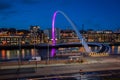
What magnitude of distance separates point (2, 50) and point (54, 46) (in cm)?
2976

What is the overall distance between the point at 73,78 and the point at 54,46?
12774 centimetres

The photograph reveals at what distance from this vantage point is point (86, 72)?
34.8 metres

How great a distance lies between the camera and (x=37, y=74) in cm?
3325

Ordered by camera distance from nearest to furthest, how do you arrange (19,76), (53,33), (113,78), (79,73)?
(113,78) < (19,76) < (79,73) < (53,33)

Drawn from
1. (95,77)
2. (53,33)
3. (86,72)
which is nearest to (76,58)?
(86,72)

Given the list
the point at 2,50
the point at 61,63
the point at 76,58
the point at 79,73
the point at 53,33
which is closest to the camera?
the point at 79,73

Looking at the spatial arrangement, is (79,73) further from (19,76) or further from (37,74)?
(19,76)

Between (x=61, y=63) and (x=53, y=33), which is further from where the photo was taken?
(x=53, y=33)

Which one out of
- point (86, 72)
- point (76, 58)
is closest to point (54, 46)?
point (76, 58)

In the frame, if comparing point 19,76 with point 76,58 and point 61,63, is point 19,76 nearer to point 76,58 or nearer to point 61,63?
point 61,63

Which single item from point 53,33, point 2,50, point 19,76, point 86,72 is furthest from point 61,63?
point 2,50

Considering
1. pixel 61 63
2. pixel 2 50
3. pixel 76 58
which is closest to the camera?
pixel 61 63

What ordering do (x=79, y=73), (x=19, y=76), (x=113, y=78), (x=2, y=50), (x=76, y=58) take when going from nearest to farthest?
(x=113, y=78)
(x=19, y=76)
(x=79, y=73)
(x=76, y=58)
(x=2, y=50)

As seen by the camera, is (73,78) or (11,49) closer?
(73,78)
